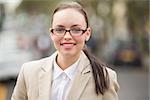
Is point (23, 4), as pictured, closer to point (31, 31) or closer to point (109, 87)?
point (31, 31)

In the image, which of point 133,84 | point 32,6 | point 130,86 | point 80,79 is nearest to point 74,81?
point 80,79

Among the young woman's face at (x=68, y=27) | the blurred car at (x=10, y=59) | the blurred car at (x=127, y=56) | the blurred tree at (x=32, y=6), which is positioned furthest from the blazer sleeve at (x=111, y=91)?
the blurred tree at (x=32, y=6)

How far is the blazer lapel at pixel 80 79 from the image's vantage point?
2992mm

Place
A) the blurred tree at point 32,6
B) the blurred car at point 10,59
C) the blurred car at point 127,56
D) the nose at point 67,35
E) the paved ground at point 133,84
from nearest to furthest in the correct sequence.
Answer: the nose at point 67,35 → the paved ground at point 133,84 → the blurred car at point 10,59 → the blurred car at point 127,56 → the blurred tree at point 32,6

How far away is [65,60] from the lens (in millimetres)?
3066

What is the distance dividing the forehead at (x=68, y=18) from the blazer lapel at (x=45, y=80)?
32cm

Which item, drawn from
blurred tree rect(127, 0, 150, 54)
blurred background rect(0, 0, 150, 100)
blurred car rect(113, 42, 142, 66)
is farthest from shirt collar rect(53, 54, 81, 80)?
blurred car rect(113, 42, 142, 66)

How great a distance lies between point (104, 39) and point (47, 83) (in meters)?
19.2

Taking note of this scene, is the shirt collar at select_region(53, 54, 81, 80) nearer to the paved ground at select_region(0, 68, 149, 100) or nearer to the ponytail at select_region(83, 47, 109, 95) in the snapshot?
the ponytail at select_region(83, 47, 109, 95)

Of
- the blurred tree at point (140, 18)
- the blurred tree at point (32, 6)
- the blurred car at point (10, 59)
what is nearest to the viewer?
the blurred car at point (10, 59)

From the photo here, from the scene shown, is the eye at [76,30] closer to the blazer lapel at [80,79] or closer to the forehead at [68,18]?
the forehead at [68,18]

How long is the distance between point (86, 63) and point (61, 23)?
35 cm

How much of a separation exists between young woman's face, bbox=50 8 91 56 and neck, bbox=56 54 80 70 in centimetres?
7

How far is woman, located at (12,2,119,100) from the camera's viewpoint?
293 centimetres
